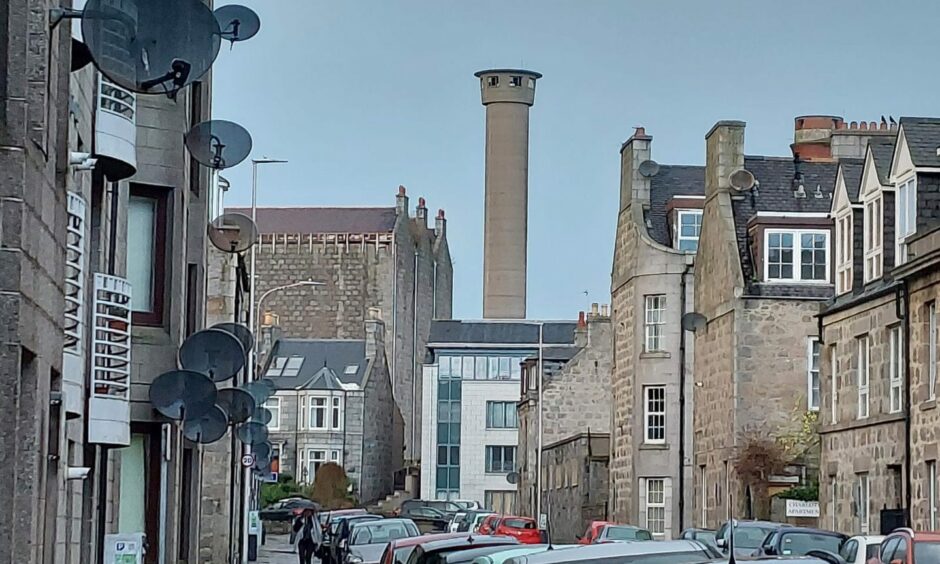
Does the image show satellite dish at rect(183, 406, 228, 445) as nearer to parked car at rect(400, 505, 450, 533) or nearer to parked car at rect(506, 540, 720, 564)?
parked car at rect(506, 540, 720, 564)

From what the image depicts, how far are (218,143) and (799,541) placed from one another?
1015 cm

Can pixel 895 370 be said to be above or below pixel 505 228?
below

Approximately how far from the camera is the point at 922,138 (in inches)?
1339

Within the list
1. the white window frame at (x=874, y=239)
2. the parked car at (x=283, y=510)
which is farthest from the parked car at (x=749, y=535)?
the parked car at (x=283, y=510)

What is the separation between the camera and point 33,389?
14.2 meters

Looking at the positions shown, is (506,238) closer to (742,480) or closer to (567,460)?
(567,460)

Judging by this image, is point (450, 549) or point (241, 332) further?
point (241, 332)

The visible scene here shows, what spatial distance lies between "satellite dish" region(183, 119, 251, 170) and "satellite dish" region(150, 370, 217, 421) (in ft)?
15.5

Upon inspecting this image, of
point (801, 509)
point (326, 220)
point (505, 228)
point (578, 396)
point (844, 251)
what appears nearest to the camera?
point (844, 251)

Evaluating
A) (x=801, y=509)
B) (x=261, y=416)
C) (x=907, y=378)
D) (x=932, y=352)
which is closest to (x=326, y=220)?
(x=261, y=416)

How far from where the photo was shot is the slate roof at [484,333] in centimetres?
9600

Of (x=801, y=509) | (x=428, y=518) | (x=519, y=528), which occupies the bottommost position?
(x=428, y=518)

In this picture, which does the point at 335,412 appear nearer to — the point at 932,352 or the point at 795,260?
the point at 795,260

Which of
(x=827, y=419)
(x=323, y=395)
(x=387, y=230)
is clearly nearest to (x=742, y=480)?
(x=827, y=419)
